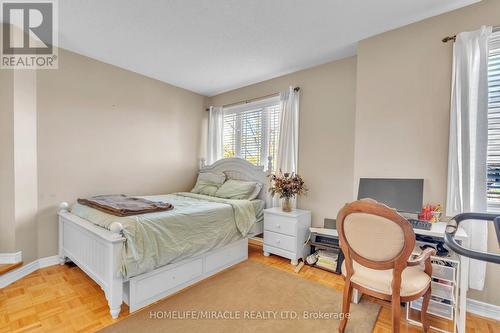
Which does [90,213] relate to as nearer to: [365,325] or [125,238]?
[125,238]

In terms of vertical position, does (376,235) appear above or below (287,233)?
above

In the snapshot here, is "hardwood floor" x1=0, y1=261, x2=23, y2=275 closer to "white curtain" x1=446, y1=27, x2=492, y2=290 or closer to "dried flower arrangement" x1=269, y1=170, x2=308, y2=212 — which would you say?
"dried flower arrangement" x1=269, y1=170, x2=308, y2=212

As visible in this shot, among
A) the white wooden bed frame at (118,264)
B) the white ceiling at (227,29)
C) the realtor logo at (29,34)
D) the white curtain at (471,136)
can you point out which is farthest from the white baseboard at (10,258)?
the white curtain at (471,136)

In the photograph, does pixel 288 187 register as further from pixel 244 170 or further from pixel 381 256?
pixel 381 256

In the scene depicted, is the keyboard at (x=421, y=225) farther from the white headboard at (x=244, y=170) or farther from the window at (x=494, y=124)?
the white headboard at (x=244, y=170)

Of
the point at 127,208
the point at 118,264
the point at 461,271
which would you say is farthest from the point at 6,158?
the point at 461,271

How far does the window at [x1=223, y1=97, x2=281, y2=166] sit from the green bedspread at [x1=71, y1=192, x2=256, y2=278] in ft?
3.93

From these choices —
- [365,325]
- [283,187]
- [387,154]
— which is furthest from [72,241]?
[387,154]

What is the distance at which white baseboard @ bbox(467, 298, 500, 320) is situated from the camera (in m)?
1.86

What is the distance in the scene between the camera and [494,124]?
188 centimetres

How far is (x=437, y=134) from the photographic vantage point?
6.91ft

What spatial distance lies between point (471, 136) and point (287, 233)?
6.69 ft

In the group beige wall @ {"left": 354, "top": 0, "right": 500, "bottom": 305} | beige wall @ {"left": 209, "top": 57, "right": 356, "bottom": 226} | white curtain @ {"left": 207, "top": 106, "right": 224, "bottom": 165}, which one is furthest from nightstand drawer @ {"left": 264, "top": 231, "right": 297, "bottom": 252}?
white curtain @ {"left": 207, "top": 106, "right": 224, "bottom": 165}

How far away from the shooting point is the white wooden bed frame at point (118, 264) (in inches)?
71.1
